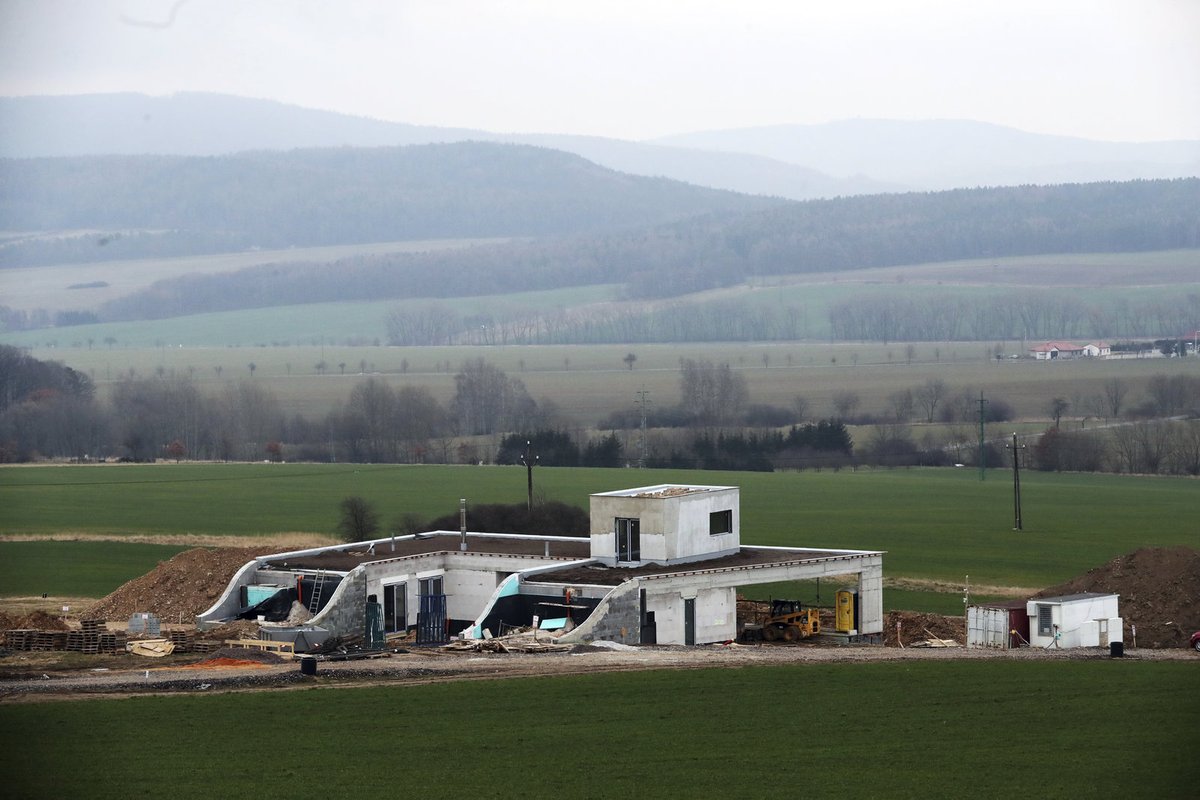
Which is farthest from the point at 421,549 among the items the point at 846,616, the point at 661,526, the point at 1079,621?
the point at 1079,621

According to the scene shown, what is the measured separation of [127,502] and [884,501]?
41.4 m

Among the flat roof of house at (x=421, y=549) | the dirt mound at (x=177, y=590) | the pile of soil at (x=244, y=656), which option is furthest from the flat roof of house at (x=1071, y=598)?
the dirt mound at (x=177, y=590)

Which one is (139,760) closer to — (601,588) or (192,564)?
(601,588)

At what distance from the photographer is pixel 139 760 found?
2966 cm

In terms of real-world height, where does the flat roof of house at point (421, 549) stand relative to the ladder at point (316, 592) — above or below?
above

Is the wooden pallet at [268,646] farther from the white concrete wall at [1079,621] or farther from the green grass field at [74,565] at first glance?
the white concrete wall at [1079,621]

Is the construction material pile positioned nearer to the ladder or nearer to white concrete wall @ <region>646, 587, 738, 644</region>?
the ladder

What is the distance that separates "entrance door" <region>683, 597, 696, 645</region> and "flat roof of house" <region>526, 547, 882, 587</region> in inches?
35.7

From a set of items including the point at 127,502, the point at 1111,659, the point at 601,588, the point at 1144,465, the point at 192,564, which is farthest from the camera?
the point at 1144,465

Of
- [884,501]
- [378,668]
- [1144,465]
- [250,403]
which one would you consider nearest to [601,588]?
[378,668]

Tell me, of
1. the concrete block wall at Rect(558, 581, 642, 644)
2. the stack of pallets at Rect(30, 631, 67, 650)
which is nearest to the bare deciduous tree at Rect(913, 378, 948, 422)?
the concrete block wall at Rect(558, 581, 642, 644)

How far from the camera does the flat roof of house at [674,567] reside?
4838 cm

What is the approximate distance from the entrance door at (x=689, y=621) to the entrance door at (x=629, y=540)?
374 cm

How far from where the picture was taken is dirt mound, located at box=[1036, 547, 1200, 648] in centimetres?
4888
